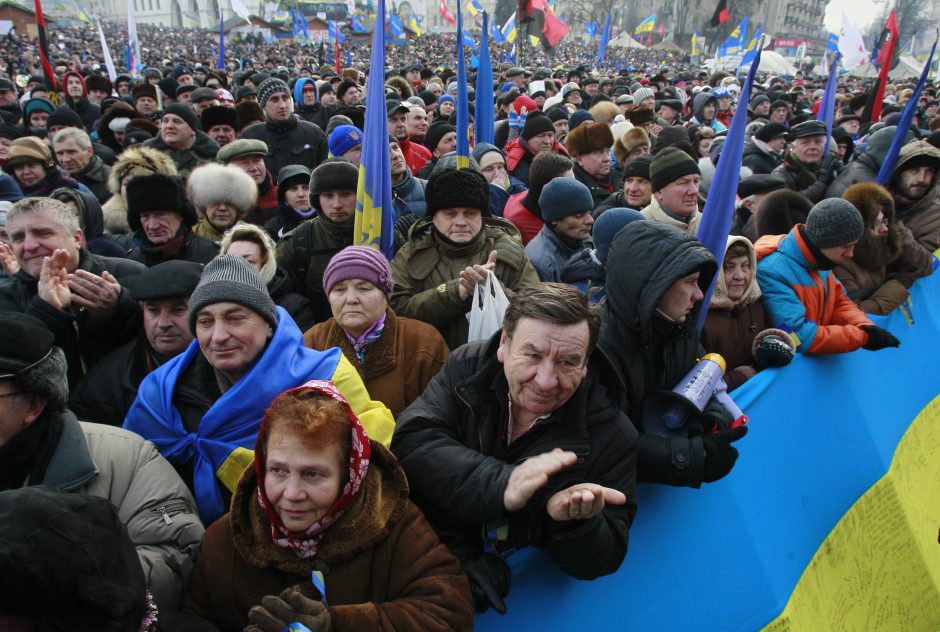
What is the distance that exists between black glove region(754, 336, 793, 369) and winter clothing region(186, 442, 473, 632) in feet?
6.85

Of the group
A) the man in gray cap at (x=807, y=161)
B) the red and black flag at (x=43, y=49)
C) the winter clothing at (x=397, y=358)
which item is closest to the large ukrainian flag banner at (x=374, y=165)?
the winter clothing at (x=397, y=358)

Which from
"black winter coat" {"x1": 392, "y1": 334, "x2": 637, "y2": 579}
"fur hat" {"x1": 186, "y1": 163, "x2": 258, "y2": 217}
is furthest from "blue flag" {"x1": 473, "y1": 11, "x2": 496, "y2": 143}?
"black winter coat" {"x1": 392, "y1": 334, "x2": 637, "y2": 579}

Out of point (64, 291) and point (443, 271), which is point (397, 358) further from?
point (64, 291)

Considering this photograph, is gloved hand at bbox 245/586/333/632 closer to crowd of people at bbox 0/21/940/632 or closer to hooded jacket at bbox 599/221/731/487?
crowd of people at bbox 0/21/940/632

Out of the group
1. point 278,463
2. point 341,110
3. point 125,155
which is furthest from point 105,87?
point 278,463

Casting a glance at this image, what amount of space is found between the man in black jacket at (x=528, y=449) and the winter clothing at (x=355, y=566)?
0.15 meters

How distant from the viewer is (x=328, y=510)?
5.50 feet

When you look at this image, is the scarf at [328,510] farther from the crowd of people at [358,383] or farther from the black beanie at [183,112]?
the black beanie at [183,112]

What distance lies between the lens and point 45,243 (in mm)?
2814

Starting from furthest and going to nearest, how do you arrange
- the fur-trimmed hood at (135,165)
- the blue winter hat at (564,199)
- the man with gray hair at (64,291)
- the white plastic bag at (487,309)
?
1. the fur-trimmed hood at (135,165)
2. the blue winter hat at (564,199)
3. the white plastic bag at (487,309)
4. the man with gray hair at (64,291)

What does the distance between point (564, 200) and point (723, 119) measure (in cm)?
978

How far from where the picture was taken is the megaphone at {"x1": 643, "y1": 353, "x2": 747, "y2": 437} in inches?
93.7

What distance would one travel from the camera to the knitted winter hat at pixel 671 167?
3959 millimetres

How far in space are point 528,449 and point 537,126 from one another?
16.6ft
